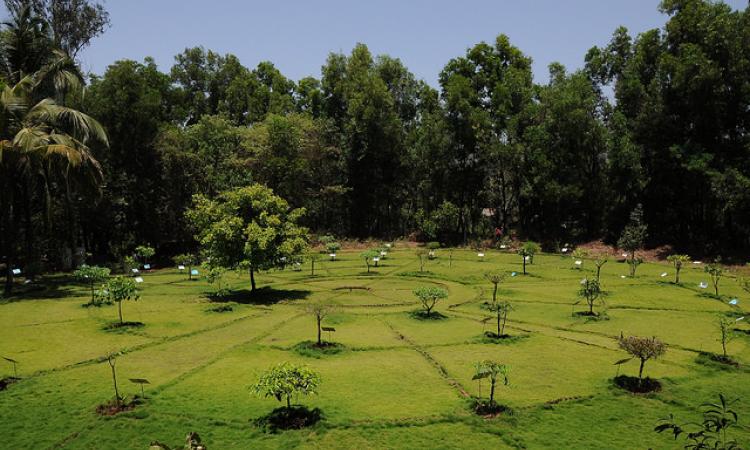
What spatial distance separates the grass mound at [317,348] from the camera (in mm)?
17281

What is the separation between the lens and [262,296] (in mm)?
27094

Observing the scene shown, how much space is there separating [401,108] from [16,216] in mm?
39596

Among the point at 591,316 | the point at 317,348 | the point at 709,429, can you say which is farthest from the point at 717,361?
the point at 317,348

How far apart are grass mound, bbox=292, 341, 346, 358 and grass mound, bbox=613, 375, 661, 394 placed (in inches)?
336

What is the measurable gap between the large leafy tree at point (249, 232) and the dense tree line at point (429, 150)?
9247 millimetres

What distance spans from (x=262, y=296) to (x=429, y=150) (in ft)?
95.8

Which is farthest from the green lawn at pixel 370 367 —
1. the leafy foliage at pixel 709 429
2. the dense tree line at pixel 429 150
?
the dense tree line at pixel 429 150

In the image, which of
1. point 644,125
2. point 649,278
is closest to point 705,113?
point 644,125

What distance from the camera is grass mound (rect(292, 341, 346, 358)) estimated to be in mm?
17281

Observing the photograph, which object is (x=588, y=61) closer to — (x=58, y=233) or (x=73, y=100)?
(x=73, y=100)

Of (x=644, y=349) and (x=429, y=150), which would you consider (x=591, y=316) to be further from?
(x=429, y=150)

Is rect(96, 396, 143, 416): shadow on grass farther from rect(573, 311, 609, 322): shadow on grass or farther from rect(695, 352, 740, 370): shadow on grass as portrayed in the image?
rect(573, 311, 609, 322): shadow on grass

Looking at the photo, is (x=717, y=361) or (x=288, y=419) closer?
(x=288, y=419)

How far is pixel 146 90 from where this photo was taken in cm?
4281
